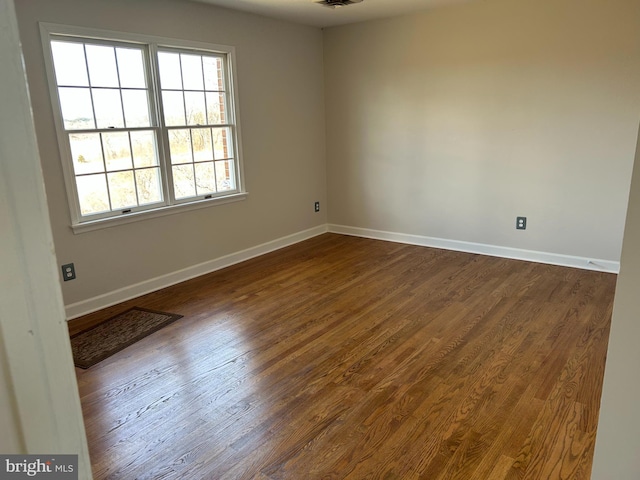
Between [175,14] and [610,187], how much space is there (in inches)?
161

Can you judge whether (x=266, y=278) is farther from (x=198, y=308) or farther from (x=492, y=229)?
(x=492, y=229)

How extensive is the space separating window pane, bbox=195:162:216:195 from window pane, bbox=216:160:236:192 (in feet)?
0.21

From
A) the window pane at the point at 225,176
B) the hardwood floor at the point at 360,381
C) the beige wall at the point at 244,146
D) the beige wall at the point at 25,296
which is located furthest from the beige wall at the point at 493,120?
the beige wall at the point at 25,296

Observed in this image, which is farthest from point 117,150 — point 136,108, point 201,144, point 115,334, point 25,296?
point 25,296

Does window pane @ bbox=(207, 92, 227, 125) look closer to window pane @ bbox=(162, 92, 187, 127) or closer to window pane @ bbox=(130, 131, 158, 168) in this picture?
window pane @ bbox=(162, 92, 187, 127)

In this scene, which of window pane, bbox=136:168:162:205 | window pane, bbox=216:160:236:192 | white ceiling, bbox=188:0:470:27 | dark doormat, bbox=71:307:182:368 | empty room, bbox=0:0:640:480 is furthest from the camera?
window pane, bbox=216:160:236:192

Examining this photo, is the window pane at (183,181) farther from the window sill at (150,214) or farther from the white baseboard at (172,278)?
the white baseboard at (172,278)

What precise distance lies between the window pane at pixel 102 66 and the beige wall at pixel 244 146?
0.57ft

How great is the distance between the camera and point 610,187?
13.1ft

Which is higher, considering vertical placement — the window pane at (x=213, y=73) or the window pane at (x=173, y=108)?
the window pane at (x=213, y=73)

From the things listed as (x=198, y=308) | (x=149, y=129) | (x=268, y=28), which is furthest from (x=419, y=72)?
(x=198, y=308)

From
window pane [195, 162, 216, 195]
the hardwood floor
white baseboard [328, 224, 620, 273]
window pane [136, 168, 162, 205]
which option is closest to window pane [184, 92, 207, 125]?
window pane [195, 162, 216, 195]

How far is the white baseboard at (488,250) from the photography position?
4203 millimetres

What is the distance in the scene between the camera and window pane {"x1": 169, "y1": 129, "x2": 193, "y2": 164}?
156 inches
